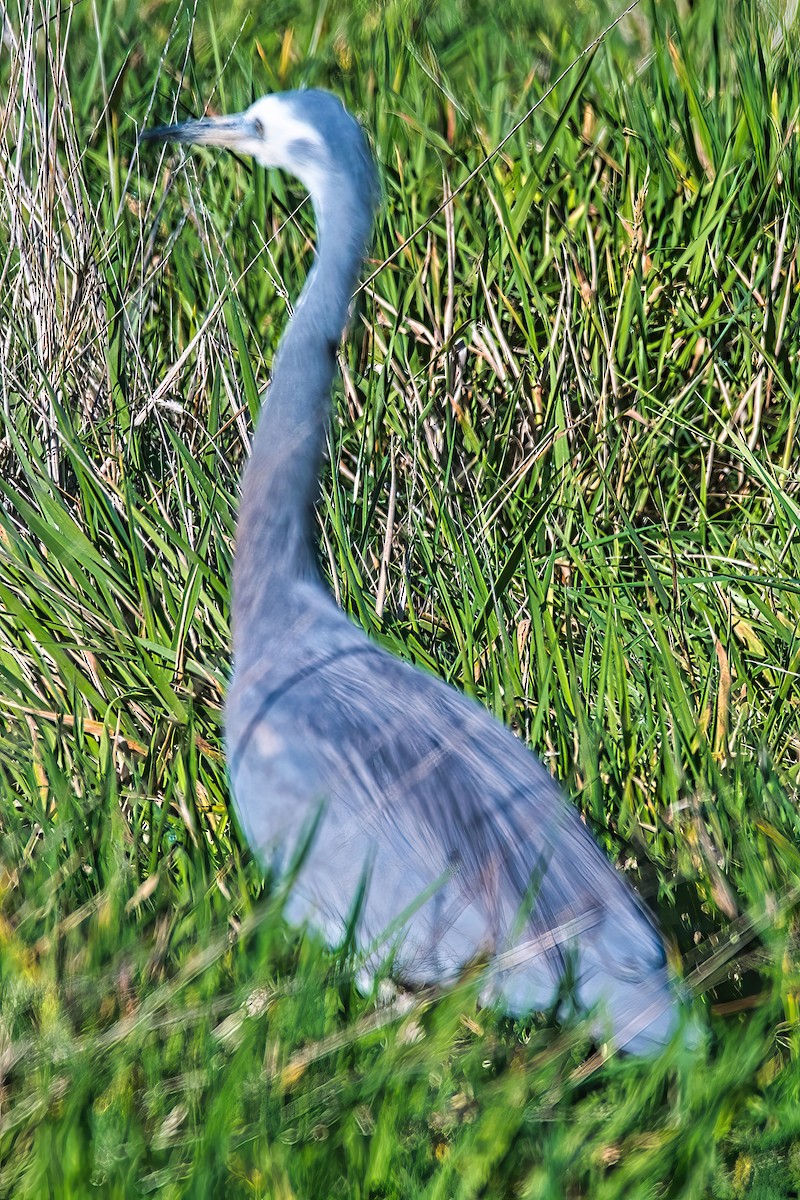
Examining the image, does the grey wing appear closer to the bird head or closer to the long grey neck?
the long grey neck

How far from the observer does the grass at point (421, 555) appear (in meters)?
1.76

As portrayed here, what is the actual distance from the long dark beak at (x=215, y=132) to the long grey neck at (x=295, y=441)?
0.22 meters

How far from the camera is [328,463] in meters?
3.23

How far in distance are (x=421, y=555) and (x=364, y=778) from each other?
112cm

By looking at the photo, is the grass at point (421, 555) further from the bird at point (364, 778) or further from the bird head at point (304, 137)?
the bird head at point (304, 137)

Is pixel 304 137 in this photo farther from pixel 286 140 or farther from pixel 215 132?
pixel 215 132

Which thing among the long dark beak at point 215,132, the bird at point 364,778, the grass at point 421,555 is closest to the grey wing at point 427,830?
the bird at point 364,778

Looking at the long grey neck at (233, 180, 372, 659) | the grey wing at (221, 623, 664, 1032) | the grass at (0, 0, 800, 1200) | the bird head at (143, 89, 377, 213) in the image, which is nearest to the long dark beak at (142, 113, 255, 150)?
the bird head at (143, 89, 377, 213)

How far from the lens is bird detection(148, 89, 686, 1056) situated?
6.61ft

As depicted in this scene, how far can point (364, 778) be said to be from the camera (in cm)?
217

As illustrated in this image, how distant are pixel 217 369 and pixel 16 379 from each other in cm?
48

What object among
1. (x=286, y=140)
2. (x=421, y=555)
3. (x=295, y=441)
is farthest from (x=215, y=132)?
(x=421, y=555)

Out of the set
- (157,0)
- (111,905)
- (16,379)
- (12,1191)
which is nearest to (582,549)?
(16,379)

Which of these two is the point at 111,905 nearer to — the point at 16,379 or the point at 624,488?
the point at 16,379
